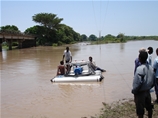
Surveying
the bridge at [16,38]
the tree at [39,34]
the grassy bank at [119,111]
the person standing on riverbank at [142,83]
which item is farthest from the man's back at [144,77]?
the tree at [39,34]

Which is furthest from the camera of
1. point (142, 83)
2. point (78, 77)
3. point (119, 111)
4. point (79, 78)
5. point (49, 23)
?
point (49, 23)

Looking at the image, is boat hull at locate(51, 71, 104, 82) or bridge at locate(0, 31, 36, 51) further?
bridge at locate(0, 31, 36, 51)

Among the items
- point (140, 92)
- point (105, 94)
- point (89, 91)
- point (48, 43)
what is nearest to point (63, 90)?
point (89, 91)

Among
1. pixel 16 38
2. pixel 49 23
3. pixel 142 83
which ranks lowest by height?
pixel 142 83

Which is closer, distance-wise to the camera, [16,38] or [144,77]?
[144,77]

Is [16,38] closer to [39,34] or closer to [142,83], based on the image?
[39,34]

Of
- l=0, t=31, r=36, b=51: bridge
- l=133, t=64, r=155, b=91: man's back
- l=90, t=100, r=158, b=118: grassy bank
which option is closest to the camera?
l=133, t=64, r=155, b=91: man's back

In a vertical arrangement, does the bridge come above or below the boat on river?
above

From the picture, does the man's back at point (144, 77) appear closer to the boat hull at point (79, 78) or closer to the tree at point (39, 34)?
the boat hull at point (79, 78)

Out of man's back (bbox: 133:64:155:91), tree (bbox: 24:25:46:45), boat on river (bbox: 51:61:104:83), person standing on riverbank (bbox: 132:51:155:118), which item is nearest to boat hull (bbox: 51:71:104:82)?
boat on river (bbox: 51:61:104:83)

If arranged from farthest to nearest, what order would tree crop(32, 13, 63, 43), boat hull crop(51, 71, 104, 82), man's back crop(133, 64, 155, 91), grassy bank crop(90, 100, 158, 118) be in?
tree crop(32, 13, 63, 43) < boat hull crop(51, 71, 104, 82) < grassy bank crop(90, 100, 158, 118) < man's back crop(133, 64, 155, 91)

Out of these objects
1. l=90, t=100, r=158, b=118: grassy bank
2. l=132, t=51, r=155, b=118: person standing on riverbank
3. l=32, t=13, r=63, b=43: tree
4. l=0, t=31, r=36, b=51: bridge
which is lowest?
l=90, t=100, r=158, b=118: grassy bank

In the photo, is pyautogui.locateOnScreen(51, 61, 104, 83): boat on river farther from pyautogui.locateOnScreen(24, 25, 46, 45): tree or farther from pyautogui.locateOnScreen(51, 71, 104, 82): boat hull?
pyautogui.locateOnScreen(24, 25, 46, 45): tree

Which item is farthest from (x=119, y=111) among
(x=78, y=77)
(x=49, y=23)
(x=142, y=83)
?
(x=49, y=23)
